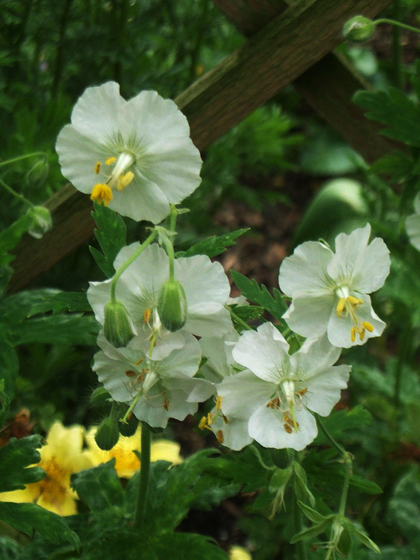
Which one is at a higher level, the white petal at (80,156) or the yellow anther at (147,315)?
the white petal at (80,156)

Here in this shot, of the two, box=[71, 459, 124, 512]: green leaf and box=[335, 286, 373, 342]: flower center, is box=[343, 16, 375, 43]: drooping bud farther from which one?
box=[71, 459, 124, 512]: green leaf

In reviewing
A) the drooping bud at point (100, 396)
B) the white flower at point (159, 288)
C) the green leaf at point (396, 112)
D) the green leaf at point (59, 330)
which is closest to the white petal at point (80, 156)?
the white flower at point (159, 288)

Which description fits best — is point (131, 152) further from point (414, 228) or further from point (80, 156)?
point (414, 228)

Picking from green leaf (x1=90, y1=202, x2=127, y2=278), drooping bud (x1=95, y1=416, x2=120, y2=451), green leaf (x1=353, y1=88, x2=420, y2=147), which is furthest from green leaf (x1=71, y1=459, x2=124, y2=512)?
green leaf (x1=353, y1=88, x2=420, y2=147)

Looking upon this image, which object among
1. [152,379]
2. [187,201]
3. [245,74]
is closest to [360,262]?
[152,379]

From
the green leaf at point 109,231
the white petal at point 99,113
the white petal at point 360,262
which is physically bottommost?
the white petal at point 360,262

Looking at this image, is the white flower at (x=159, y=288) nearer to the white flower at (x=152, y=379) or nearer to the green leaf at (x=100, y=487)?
the white flower at (x=152, y=379)
